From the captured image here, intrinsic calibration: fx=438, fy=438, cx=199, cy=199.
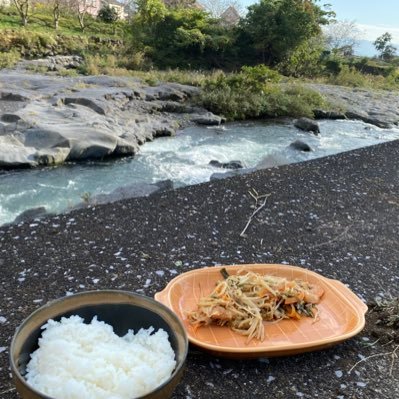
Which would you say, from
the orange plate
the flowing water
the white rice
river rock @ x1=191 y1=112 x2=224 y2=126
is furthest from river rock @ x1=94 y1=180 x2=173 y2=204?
river rock @ x1=191 y1=112 x2=224 y2=126

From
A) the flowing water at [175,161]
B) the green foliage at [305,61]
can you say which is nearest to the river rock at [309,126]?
the flowing water at [175,161]

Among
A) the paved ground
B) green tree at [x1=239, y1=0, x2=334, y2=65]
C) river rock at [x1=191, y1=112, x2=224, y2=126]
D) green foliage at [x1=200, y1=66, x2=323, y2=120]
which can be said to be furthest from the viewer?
green tree at [x1=239, y1=0, x2=334, y2=65]

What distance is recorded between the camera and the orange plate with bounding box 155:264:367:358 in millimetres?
2152

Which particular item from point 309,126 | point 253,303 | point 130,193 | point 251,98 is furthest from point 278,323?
point 251,98

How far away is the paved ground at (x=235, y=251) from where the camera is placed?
2.14 m

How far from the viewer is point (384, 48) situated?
29453 mm

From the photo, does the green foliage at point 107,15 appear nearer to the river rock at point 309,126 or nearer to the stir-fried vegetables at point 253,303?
the river rock at point 309,126

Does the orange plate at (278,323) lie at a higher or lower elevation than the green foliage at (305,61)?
lower

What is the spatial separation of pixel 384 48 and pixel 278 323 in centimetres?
3155

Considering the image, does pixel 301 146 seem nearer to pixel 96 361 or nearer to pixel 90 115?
pixel 90 115

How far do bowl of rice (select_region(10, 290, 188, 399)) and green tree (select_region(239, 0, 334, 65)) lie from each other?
1727 centimetres

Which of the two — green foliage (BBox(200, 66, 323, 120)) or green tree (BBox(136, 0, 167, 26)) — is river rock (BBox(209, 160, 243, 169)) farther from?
green tree (BBox(136, 0, 167, 26))

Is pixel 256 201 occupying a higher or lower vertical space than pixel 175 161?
higher

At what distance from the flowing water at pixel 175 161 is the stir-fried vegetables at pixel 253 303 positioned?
308cm
